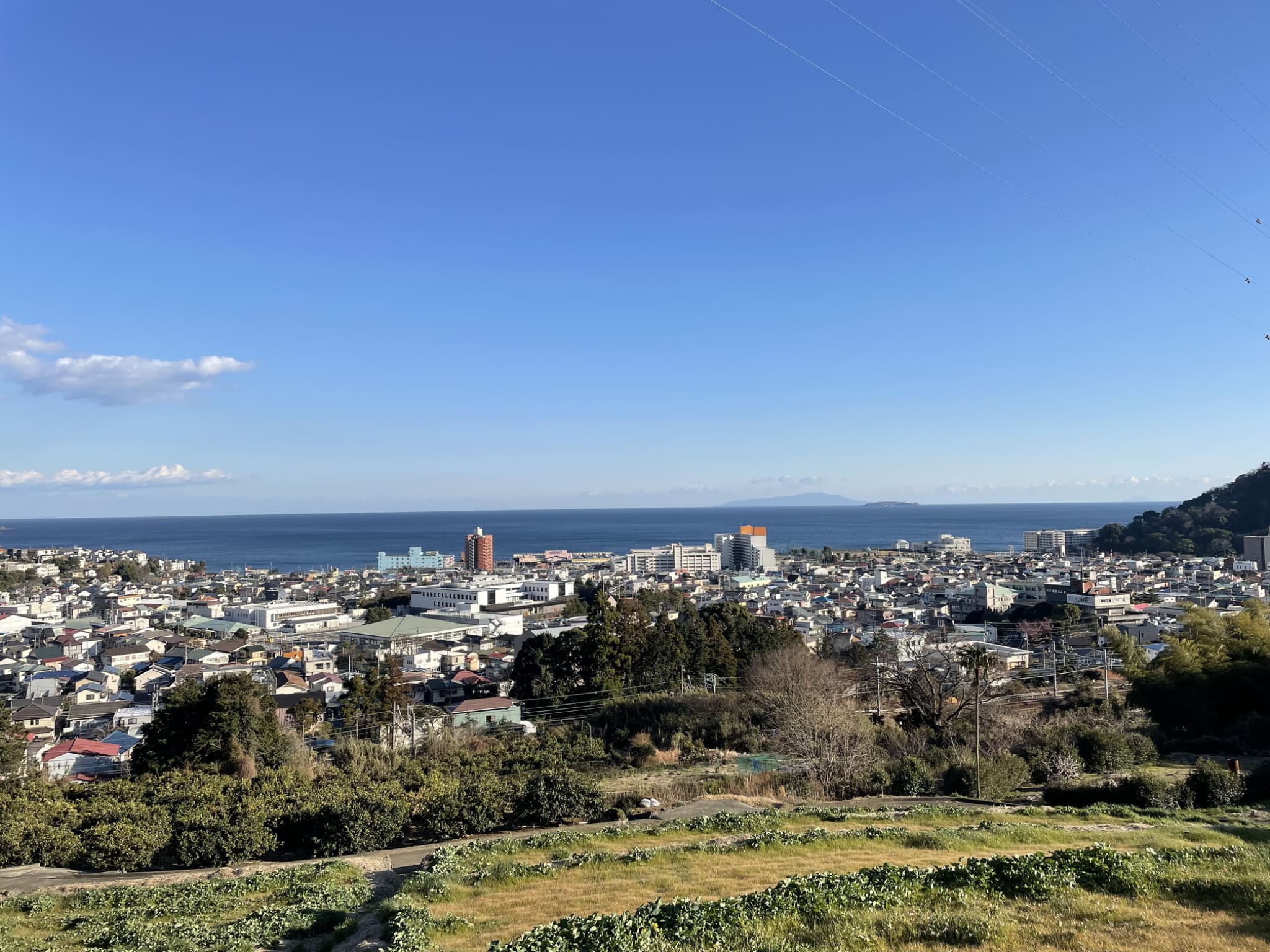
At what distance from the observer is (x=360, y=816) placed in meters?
8.50

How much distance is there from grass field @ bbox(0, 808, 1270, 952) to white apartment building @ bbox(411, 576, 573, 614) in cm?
3466

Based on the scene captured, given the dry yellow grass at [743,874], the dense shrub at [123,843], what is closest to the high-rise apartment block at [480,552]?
the dense shrub at [123,843]

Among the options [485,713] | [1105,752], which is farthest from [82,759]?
[1105,752]

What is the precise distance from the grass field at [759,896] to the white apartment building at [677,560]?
6495 centimetres

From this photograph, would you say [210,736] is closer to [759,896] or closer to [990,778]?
[759,896]

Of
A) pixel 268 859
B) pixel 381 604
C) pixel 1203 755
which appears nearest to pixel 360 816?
pixel 268 859

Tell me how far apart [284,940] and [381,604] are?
42534 mm

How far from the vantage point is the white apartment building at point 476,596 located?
44.0 meters

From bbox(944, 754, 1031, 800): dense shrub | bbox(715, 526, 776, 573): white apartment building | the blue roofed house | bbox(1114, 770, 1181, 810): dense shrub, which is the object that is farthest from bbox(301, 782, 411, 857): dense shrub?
bbox(715, 526, 776, 573): white apartment building

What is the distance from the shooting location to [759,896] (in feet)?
15.0

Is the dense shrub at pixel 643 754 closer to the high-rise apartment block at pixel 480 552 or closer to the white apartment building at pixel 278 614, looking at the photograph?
the white apartment building at pixel 278 614

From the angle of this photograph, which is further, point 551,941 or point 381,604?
point 381,604

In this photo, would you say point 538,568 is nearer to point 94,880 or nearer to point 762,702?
point 762,702

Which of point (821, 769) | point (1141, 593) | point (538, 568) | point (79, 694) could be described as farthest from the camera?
point (538, 568)
